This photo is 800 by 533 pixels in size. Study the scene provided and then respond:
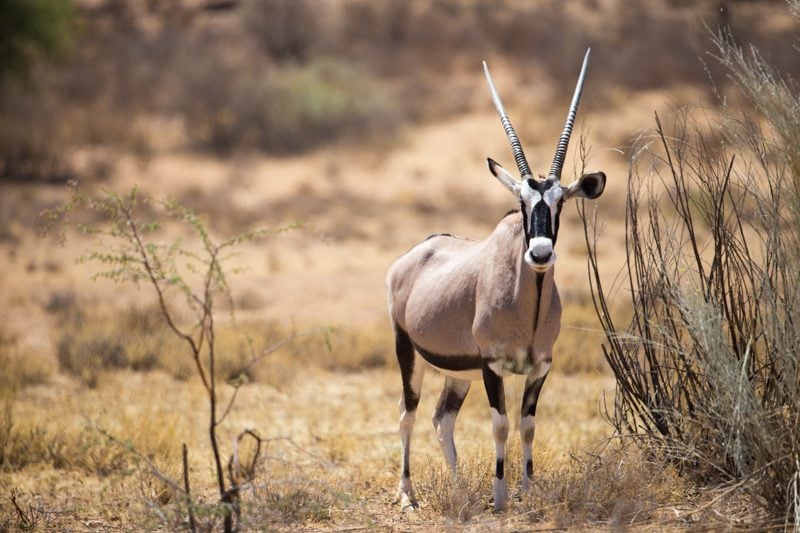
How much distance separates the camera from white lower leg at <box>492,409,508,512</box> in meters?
5.23

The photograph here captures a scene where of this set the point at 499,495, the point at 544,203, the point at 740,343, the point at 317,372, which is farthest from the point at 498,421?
the point at 317,372

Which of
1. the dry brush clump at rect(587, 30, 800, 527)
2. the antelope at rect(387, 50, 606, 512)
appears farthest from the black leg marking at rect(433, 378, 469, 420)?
the dry brush clump at rect(587, 30, 800, 527)

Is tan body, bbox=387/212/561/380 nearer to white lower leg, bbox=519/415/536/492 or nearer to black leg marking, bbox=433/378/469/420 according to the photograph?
white lower leg, bbox=519/415/536/492

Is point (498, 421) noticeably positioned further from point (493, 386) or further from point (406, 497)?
point (406, 497)

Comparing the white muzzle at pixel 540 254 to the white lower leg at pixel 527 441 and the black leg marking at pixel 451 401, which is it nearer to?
the white lower leg at pixel 527 441

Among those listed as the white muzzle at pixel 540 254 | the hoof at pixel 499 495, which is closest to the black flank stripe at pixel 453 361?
the hoof at pixel 499 495

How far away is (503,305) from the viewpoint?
514cm

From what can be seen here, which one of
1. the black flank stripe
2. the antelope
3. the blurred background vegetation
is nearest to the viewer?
the antelope

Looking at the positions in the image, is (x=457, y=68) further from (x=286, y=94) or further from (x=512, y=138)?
(x=512, y=138)

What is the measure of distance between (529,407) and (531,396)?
66mm

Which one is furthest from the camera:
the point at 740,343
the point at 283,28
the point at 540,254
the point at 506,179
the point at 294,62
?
the point at 283,28

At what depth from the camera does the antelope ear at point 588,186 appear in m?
4.90

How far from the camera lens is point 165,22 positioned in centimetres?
3516

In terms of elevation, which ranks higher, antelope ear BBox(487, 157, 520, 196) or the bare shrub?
the bare shrub
